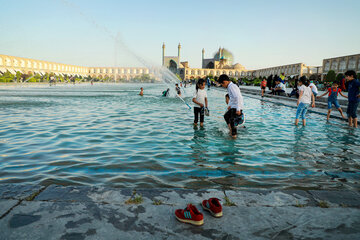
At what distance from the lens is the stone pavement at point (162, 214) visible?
6.34 feet

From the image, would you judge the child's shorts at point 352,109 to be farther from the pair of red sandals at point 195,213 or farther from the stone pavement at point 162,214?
the pair of red sandals at point 195,213

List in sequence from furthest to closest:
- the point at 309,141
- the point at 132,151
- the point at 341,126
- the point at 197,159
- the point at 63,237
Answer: the point at 341,126, the point at 309,141, the point at 132,151, the point at 197,159, the point at 63,237

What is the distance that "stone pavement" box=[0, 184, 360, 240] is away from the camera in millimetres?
1934

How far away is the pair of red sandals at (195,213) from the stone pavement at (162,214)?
4 centimetres

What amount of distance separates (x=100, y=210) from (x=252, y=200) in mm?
1389

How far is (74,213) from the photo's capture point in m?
2.17

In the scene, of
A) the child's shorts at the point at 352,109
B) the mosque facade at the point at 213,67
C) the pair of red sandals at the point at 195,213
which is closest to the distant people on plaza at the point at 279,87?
the child's shorts at the point at 352,109

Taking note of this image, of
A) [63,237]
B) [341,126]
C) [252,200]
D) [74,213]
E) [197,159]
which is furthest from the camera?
[341,126]

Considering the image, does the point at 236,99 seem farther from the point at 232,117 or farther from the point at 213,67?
the point at 213,67

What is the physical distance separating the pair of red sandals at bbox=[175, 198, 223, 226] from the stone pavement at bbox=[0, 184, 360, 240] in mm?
39

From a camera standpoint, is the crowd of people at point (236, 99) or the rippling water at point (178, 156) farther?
the crowd of people at point (236, 99)

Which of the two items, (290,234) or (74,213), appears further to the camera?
(74,213)

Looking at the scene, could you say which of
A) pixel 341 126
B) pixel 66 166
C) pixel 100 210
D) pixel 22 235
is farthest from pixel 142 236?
pixel 341 126

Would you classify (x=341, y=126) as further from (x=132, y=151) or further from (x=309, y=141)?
(x=132, y=151)
